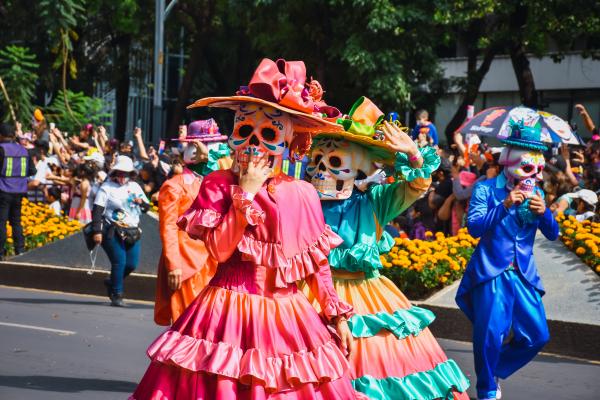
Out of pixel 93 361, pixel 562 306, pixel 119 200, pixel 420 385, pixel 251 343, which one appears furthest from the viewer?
pixel 119 200

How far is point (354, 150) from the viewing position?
7422mm

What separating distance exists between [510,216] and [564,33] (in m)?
16.6

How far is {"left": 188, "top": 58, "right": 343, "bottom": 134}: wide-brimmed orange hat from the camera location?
219 inches

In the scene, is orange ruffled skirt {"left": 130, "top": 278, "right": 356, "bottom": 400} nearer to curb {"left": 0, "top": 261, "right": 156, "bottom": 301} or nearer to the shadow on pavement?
the shadow on pavement

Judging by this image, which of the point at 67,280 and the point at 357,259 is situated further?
the point at 67,280

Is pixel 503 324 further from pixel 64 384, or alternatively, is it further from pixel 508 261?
pixel 64 384

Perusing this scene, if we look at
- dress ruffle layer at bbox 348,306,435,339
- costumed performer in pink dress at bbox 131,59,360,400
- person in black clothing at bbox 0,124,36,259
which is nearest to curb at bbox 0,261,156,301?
person in black clothing at bbox 0,124,36,259

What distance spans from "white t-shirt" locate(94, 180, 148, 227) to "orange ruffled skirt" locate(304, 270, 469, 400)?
590 cm

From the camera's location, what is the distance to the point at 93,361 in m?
9.62

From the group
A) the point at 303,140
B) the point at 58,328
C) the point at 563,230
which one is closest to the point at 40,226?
the point at 58,328

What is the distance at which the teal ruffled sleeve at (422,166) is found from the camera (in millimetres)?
7160

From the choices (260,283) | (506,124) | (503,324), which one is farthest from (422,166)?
(506,124)

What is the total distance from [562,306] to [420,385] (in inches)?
196

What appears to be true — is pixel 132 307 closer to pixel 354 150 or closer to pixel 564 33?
pixel 354 150
